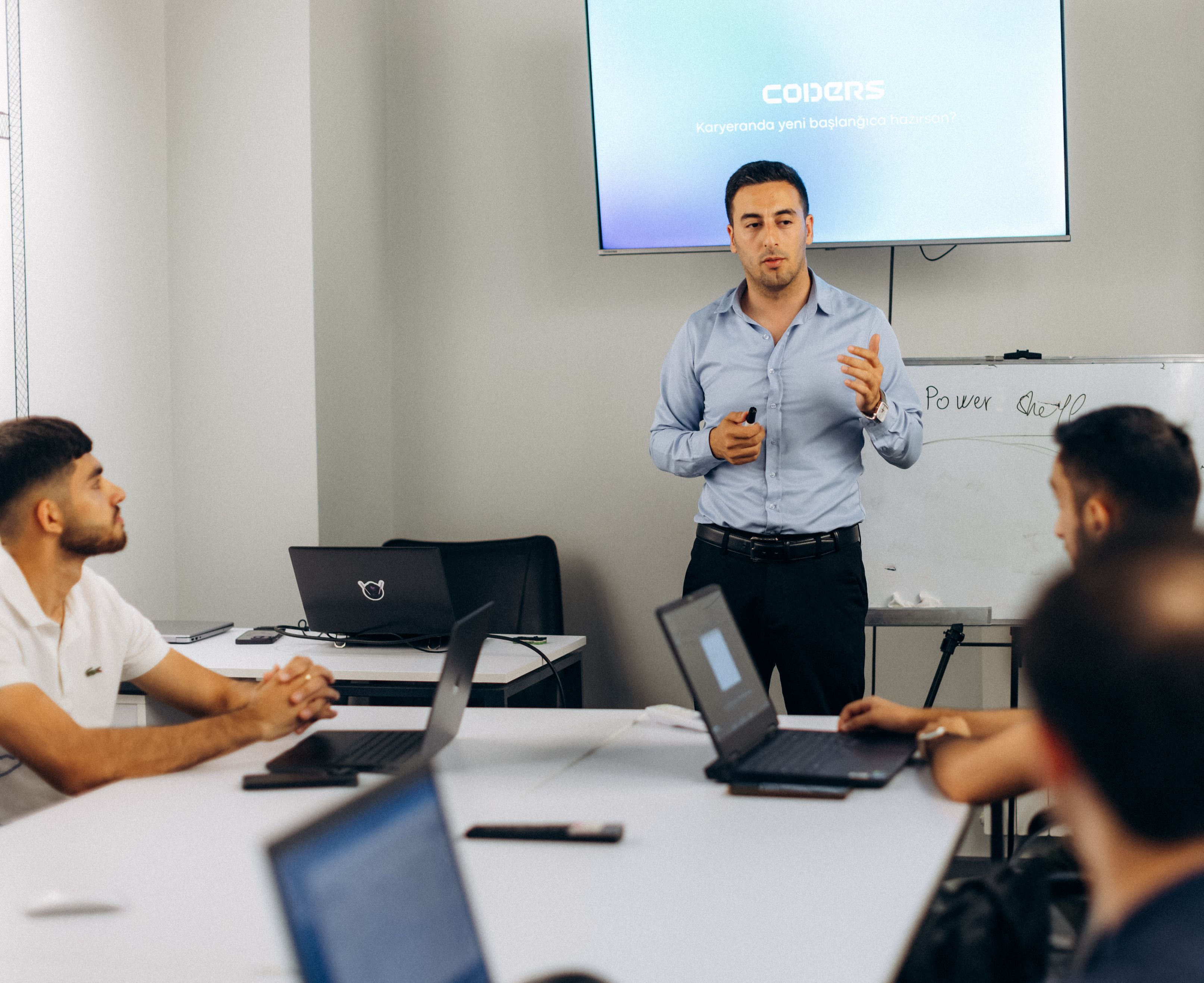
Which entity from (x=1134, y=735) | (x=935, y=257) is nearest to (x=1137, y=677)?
(x=1134, y=735)

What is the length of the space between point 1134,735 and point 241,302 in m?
3.30

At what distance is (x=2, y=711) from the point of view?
5.34 feet

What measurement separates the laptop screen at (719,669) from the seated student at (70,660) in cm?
64

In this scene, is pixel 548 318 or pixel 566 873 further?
pixel 548 318

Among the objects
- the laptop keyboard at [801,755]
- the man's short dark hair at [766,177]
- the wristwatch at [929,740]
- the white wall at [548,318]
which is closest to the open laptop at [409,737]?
the laptop keyboard at [801,755]

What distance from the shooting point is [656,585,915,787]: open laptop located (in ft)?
5.15

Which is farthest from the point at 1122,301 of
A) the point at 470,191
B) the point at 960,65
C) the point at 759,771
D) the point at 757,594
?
the point at 759,771

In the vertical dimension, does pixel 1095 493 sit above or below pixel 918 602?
above

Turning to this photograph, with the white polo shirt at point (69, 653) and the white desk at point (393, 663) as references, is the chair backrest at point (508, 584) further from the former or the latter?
the white polo shirt at point (69, 653)

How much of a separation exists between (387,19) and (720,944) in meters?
3.54

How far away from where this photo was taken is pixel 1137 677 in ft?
1.80

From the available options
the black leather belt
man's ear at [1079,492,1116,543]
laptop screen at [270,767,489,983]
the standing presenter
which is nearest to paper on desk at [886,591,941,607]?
the standing presenter

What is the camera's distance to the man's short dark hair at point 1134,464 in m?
Result: 1.45

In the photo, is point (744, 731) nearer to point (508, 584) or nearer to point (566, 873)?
point (566, 873)
